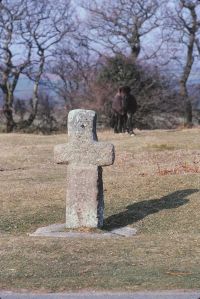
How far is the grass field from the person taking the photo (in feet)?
20.5

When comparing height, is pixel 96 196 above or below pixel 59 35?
below

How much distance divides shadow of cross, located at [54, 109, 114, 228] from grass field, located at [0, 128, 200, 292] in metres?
0.41

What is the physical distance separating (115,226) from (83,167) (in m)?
0.91

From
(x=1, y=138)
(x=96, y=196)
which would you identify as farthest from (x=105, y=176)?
(x=1, y=138)

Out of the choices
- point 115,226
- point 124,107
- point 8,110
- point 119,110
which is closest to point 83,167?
point 115,226

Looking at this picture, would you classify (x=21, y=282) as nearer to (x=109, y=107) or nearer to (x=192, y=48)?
(x=109, y=107)

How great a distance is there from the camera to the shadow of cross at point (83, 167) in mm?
8398

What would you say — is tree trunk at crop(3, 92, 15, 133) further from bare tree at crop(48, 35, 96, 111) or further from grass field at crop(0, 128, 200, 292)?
grass field at crop(0, 128, 200, 292)

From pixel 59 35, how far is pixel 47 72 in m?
2.01

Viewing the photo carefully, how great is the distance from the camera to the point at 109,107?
29.2m

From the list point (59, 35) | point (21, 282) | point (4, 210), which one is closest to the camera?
point (21, 282)

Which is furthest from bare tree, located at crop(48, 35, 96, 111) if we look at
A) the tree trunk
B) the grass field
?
the grass field

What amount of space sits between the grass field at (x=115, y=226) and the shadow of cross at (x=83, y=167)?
16.2 inches

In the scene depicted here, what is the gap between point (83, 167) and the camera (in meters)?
8.45
